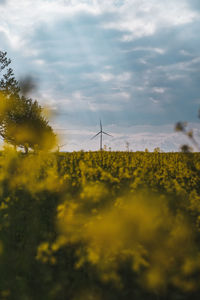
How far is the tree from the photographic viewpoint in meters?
45.6

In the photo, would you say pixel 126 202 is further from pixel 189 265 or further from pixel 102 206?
pixel 189 265

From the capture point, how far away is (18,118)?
47.4 metres

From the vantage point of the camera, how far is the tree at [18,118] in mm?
45625

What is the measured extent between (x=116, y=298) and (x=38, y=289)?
190cm

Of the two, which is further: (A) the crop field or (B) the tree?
(B) the tree

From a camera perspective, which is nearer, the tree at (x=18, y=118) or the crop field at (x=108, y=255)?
the crop field at (x=108, y=255)

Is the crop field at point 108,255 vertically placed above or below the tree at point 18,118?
below

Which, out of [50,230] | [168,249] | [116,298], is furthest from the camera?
[50,230]

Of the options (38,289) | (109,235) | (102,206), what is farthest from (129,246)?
(102,206)

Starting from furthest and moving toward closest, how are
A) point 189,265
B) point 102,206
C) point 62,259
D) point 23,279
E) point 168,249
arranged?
1. point 102,206
2. point 62,259
3. point 23,279
4. point 168,249
5. point 189,265

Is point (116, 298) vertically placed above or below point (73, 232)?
below

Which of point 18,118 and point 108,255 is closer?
point 108,255

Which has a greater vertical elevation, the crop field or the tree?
the tree

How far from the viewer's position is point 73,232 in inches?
312
